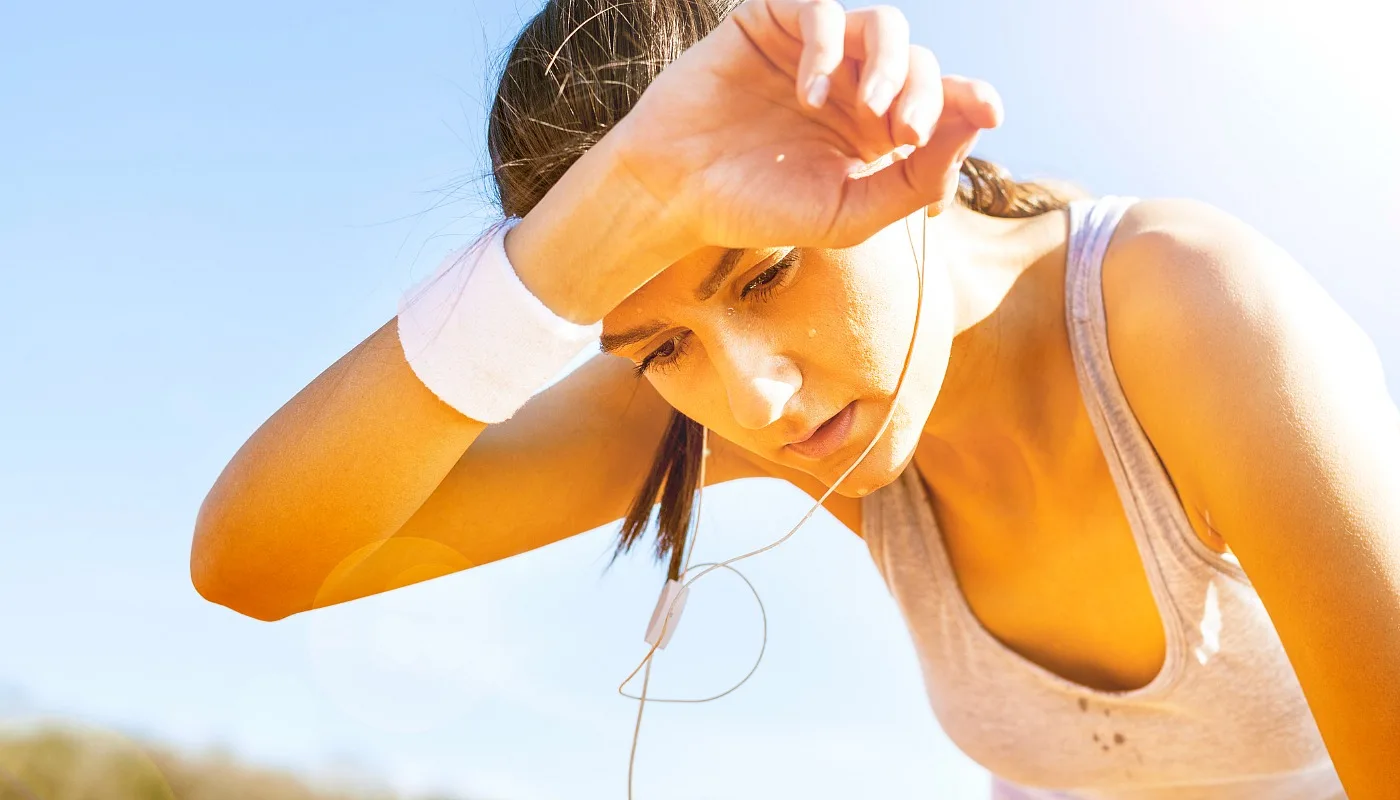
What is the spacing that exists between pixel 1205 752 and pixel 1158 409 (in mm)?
696

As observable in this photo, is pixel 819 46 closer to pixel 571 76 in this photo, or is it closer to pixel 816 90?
pixel 816 90

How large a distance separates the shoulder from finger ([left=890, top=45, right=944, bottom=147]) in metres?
0.50

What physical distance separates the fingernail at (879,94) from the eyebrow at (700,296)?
0.99ft

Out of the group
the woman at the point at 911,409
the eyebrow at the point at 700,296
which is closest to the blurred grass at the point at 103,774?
the woman at the point at 911,409

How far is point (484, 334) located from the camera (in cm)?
120

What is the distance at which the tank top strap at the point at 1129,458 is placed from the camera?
4.46 ft

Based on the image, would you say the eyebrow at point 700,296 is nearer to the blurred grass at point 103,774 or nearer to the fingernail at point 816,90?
the fingernail at point 816,90

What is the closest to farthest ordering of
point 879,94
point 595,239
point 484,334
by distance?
1. point 879,94
2. point 595,239
3. point 484,334

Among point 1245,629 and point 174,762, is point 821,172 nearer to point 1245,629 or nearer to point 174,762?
point 1245,629

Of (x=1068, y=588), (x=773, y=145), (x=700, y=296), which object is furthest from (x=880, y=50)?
(x=1068, y=588)

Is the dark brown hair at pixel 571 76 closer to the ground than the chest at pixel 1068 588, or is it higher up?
higher up

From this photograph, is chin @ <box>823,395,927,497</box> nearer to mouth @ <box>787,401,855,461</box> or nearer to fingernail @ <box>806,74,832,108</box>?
mouth @ <box>787,401,855,461</box>

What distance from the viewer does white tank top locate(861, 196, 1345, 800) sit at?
1387 millimetres

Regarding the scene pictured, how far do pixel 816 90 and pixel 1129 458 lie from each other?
0.83m
